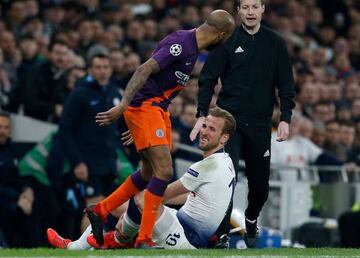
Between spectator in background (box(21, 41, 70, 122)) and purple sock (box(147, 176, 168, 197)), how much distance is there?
187 inches

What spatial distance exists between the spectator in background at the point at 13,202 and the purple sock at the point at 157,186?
13.3 ft

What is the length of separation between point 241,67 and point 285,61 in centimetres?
39

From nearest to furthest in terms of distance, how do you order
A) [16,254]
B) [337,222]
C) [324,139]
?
1. [16,254]
2. [337,222]
3. [324,139]

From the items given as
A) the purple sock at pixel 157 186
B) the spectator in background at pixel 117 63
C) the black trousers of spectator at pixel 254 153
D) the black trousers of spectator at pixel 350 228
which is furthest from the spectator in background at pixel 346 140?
the purple sock at pixel 157 186

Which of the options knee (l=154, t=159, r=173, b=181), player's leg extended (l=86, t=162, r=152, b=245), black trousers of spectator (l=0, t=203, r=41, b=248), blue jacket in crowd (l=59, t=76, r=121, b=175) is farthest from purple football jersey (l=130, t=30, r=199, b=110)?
black trousers of spectator (l=0, t=203, r=41, b=248)

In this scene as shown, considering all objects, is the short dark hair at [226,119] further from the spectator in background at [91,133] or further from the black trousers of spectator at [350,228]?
the black trousers of spectator at [350,228]

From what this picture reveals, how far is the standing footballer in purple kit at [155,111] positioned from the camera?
34.9 feet

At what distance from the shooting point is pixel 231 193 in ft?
35.7

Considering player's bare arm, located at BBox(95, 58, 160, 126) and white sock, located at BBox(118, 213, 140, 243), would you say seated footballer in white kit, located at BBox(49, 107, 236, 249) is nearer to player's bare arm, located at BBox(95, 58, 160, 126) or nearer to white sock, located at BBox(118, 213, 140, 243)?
white sock, located at BBox(118, 213, 140, 243)

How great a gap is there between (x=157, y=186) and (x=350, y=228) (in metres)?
5.70

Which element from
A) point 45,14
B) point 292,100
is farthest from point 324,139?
point 292,100

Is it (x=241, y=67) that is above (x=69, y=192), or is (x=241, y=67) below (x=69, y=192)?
above

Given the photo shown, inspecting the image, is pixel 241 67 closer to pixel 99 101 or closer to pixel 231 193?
pixel 231 193

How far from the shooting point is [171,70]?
Answer: 35.6ft
